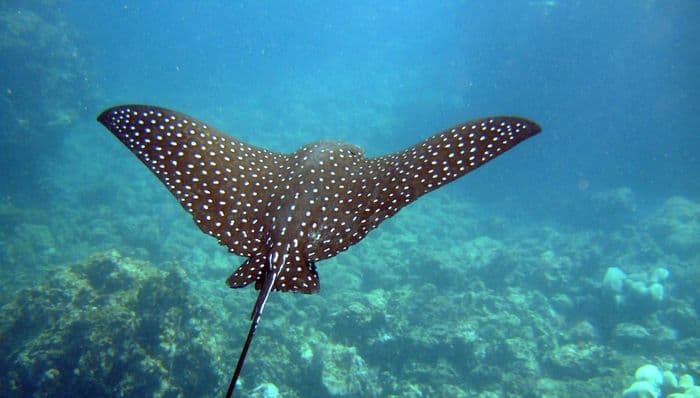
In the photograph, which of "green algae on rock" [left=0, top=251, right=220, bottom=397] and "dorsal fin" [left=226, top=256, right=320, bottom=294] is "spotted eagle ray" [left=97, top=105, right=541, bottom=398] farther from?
"green algae on rock" [left=0, top=251, right=220, bottom=397]

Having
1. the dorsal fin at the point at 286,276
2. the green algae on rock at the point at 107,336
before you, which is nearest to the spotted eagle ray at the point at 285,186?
the dorsal fin at the point at 286,276

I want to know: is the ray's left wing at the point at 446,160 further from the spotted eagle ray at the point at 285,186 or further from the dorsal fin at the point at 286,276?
the dorsal fin at the point at 286,276

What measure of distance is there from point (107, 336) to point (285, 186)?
5.43 meters

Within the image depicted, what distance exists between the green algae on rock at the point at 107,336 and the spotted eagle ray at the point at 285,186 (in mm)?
4826

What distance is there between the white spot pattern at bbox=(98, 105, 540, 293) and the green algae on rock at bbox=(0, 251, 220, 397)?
4877 mm

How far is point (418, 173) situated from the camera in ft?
13.9

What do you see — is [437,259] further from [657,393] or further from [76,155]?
[76,155]

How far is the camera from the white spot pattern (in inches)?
158

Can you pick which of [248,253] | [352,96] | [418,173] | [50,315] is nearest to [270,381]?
[50,315]

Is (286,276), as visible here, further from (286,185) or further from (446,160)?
(446,160)

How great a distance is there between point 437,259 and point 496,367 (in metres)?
5.50

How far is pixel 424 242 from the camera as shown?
1986 cm

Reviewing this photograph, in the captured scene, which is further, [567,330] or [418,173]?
[567,330]

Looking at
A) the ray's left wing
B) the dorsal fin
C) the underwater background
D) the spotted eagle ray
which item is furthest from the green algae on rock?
the ray's left wing
